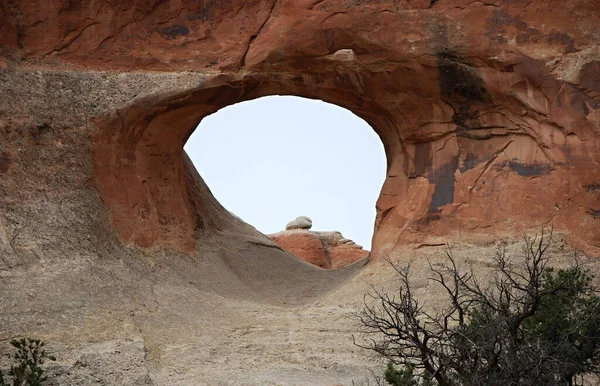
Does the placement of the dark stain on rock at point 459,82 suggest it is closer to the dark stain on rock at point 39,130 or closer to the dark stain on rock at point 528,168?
the dark stain on rock at point 528,168

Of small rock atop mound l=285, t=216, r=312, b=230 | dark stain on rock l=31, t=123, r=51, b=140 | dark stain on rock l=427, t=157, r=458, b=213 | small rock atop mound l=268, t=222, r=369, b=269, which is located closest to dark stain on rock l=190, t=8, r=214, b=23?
dark stain on rock l=31, t=123, r=51, b=140

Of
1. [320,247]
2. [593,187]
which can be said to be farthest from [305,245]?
[593,187]

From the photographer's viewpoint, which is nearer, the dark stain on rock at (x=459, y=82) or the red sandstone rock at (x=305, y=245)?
the dark stain on rock at (x=459, y=82)

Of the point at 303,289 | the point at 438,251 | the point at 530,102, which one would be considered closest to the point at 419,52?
the point at 530,102

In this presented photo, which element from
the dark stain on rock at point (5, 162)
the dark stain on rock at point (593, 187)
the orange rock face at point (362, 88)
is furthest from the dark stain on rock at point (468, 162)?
the dark stain on rock at point (5, 162)

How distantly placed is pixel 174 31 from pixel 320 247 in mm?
13616

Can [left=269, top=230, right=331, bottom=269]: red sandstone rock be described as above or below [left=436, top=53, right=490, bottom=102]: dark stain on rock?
below

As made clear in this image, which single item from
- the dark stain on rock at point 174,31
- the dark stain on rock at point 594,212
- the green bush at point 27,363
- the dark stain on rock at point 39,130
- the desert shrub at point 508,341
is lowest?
the green bush at point 27,363

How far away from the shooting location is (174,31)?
19.3 metres

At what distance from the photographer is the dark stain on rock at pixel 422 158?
19.6 metres

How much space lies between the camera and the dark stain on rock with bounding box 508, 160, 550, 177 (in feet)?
60.9

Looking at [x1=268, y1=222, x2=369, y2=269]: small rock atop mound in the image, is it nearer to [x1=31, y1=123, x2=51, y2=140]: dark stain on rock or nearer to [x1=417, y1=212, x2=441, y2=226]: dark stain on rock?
[x1=417, y1=212, x2=441, y2=226]: dark stain on rock

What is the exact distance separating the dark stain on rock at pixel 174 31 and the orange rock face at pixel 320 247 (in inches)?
501

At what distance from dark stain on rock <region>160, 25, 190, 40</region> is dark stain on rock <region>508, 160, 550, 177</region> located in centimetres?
607
